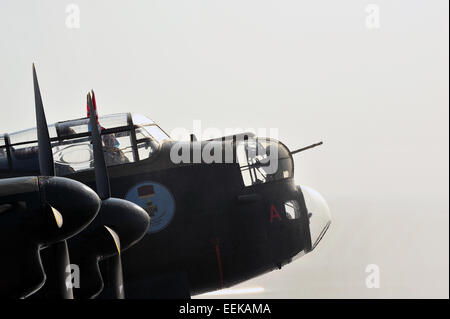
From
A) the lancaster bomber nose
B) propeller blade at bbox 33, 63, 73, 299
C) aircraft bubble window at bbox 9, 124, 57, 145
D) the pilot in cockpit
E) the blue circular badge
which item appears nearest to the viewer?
propeller blade at bbox 33, 63, 73, 299

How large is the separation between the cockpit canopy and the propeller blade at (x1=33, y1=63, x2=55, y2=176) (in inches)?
97.5

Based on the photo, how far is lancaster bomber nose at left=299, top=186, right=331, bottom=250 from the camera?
1772 centimetres

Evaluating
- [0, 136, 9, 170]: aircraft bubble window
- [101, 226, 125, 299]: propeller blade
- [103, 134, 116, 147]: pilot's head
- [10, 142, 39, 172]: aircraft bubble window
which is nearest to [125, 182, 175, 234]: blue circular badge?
→ [103, 134, 116, 147]: pilot's head

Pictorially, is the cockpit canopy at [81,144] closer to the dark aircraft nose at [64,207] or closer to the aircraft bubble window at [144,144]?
the aircraft bubble window at [144,144]

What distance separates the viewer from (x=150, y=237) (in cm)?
1561

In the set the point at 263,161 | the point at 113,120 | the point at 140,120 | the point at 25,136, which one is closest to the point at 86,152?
the point at 113,120

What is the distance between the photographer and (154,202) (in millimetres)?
15680

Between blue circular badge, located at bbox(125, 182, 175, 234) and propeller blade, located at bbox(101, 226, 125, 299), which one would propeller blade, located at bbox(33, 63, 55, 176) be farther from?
blue circular badge, located at bbox(125, 182, 175, 234)

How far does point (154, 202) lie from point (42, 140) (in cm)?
351

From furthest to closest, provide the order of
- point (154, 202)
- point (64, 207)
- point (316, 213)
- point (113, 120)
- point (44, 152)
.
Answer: point (316, 213) < point (113, 120) < point (154, 202) < point (44, 152) < point (64, 207)

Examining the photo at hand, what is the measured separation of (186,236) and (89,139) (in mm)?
3598

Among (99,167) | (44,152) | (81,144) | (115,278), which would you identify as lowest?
(115,278)

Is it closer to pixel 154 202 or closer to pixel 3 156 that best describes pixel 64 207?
pixel 154 202

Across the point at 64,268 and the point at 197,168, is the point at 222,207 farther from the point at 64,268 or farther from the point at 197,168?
the point at 64,268
